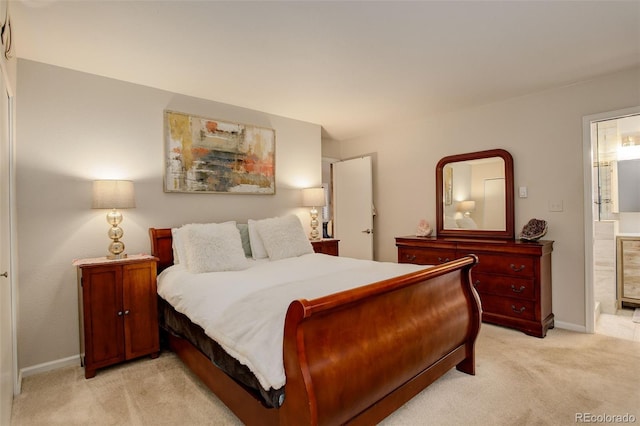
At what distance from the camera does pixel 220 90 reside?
319cm

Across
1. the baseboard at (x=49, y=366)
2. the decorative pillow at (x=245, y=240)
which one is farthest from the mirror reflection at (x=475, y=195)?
the baseboard at (x=49, y=366)

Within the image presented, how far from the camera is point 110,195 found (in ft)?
8.47

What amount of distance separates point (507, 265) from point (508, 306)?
40cm

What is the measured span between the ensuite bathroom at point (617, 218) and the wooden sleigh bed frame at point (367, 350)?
8.21 feet

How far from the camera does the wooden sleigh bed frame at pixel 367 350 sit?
1327mm

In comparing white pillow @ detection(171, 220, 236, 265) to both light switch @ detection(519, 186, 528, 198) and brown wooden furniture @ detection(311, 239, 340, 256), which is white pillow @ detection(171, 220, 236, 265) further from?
light switch @ detection(519, 186, 528, 198)

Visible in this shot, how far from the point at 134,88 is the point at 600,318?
17.2 feet

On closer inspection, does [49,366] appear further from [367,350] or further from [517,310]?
[517,310]

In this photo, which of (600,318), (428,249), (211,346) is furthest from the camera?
(428,249)

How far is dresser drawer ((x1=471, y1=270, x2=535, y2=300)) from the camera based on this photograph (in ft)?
10.1

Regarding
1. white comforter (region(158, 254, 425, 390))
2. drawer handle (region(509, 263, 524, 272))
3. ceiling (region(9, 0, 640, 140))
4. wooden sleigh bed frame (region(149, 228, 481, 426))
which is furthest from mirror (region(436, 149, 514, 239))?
white comforter (region(158, 254, 425, 390))

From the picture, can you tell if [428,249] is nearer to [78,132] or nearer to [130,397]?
[130,397]

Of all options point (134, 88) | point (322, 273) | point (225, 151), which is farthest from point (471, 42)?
point (134, 88)

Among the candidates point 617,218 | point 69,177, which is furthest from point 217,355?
point 617,218
